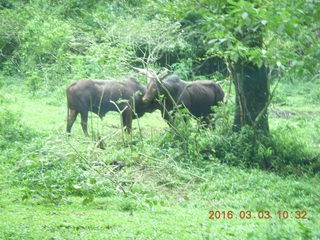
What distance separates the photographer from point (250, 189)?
7980 mm

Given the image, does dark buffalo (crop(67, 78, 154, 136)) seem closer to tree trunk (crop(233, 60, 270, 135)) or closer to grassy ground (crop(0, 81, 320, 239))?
grassy ground (crop(0, 81, 320, 239))

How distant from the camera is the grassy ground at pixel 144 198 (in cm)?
577

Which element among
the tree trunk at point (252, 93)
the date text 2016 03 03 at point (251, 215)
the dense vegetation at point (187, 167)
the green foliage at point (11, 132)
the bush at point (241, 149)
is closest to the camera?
the dense vegetation at point (187, 167)

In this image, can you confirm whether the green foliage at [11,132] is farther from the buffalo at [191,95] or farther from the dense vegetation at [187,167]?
the buffalo at [191,95]

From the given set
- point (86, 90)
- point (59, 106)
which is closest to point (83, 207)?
point (86, 90)

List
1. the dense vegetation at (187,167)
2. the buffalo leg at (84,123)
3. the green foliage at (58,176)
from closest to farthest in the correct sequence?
the dense vegetation at (187,167) → the green foliage at (58,176) → the buffalo leg at (84,123)

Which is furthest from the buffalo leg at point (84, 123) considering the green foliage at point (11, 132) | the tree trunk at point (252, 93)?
the tree trunk at point (252, 93)

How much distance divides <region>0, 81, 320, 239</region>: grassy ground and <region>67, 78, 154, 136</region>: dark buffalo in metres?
2.54

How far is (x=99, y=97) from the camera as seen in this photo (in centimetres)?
1328

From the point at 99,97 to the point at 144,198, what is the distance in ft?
21.1

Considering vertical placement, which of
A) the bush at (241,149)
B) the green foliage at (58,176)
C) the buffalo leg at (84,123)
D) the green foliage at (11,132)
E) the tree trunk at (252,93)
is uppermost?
the tree trunk at (252,93)

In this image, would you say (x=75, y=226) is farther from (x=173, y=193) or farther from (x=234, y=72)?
(x=234, y=72)

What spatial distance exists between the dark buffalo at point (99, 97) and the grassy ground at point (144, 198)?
8.33 feet

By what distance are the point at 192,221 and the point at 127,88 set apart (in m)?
7.77
